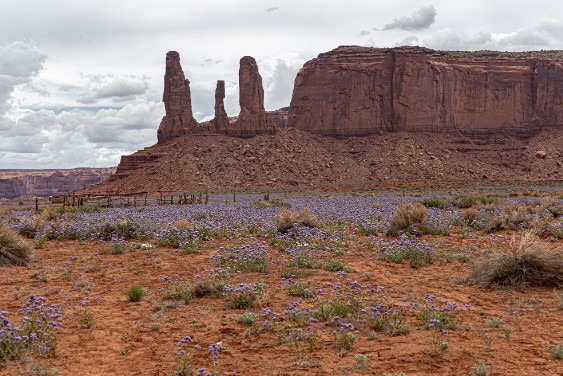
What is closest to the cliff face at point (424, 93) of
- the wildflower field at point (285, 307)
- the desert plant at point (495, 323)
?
the wildflower field at point (285, 307)

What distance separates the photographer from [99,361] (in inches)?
218


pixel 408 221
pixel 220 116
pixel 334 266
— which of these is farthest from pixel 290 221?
pixel 220 116

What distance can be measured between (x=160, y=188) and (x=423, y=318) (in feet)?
226

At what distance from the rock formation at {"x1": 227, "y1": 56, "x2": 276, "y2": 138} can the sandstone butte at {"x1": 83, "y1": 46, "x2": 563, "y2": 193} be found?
20 cm

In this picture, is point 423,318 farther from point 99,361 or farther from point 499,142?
point 499,142

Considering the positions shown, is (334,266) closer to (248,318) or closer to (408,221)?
(248,318)

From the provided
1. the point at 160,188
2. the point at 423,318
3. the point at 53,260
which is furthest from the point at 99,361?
the point at 160,188

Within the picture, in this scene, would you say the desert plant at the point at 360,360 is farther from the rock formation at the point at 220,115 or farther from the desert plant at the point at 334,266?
the rock formation at the point at 220,115

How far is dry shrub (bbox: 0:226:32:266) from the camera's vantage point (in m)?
11.3

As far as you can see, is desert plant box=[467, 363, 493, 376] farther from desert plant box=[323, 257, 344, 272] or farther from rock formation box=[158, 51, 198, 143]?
rock formation box=[158, 51, 198, 143]

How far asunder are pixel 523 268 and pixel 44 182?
166 meters

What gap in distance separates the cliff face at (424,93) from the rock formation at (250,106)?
31.9ft

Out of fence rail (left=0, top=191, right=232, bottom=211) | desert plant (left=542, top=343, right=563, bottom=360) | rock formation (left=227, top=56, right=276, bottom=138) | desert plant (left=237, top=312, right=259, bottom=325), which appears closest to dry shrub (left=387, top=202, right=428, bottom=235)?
desert plant (left=237, top=312, right=259, bottom=325)

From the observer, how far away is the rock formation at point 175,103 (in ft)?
294
